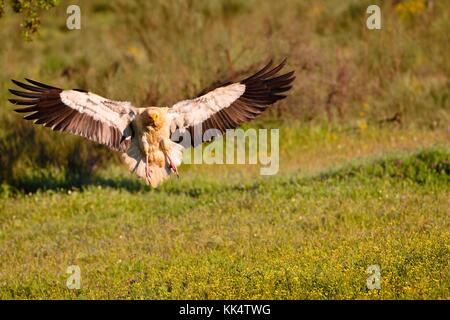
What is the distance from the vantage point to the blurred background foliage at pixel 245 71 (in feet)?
48.8

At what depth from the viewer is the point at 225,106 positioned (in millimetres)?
9859

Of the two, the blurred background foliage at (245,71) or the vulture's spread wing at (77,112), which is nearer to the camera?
the vulture's spread wing at (77,112)

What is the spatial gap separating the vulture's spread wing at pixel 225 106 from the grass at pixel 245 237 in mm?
1304

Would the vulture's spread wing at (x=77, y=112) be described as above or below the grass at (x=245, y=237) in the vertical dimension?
above

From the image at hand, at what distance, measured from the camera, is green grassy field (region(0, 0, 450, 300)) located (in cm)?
883

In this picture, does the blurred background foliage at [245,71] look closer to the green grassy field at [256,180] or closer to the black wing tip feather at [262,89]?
the green grassy field at [256,180]

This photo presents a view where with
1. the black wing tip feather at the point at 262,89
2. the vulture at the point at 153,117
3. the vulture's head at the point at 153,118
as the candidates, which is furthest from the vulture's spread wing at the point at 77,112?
the black wing tip feather at the point at 262,89

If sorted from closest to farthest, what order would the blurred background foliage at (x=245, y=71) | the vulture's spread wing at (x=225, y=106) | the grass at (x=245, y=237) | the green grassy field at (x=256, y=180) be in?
the grass at (x=245, y=237) → the green grassy field at (x=256, y=180) → the vulture's spread wing at (x=225, y=106) → the blurred background foliage at (x=245, y=71)

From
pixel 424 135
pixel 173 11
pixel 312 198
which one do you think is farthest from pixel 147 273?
pixel 173 11

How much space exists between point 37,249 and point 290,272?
3.62 m

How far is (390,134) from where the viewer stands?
632 inches

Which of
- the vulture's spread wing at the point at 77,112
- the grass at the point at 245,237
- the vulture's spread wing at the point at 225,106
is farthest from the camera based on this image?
the vulture's spread wing at the point at 225,106

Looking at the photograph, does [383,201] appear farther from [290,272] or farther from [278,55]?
[278,55]

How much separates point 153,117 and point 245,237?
1.74 metres
